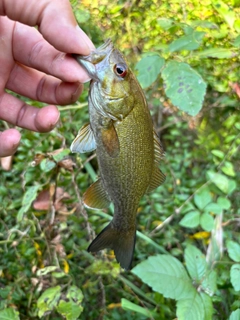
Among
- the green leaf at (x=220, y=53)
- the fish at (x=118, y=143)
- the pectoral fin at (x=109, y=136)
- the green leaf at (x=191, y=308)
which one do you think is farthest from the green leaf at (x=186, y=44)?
the green leaf at (x=191, y=308)

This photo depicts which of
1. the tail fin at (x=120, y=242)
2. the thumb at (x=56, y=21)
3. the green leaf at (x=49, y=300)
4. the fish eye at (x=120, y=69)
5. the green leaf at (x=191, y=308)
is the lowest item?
the green leaf at (x=49, y=300)

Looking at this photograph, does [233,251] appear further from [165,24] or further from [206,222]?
[165,24]

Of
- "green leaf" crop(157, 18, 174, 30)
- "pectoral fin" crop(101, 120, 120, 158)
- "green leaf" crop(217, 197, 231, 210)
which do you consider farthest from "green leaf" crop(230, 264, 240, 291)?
"green leaf" crop(157, 18, 174, 30)

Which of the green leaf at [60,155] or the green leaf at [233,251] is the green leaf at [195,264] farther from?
the green leaf at [60,155]

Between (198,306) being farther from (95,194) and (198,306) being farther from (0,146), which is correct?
(0,146)

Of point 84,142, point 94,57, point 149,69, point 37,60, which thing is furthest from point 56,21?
point 149,69
